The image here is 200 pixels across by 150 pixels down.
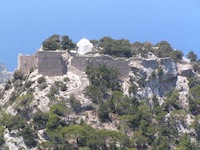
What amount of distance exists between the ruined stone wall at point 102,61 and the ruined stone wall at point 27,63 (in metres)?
3.09

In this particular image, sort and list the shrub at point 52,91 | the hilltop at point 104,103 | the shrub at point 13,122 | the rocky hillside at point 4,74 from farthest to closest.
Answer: the rocky hillside at point 4,74 → the shrub at point 52,91 → the shrub at point 13,122 → the hilltop at point 104,103

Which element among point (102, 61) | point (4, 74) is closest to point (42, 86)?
point (102, 61)

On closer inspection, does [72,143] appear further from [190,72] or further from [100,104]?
[190,72]

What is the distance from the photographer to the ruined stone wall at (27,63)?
4866 centimetres

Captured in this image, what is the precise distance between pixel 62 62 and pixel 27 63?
10.2 ft

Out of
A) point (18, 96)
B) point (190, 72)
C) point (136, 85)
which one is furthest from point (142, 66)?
point (18, 96)

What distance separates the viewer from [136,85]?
1897 inches

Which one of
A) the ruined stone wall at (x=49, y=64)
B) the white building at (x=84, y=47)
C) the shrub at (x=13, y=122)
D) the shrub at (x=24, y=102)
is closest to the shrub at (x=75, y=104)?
the shrub at (x=24, y=102)

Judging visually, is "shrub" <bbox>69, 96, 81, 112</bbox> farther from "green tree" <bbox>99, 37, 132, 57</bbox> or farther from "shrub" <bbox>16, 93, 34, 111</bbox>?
"green tree" <bbox>99, 37, 132, 57</bbox>

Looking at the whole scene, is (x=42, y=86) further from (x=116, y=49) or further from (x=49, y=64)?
(x=116, y=49)

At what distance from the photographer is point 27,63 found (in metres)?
48.9

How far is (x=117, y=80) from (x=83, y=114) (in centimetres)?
517

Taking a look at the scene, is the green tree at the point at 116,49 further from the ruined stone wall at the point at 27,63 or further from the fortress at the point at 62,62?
the ruined stone wall at the point at 27,63

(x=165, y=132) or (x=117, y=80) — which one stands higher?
(x=117, y=80)
